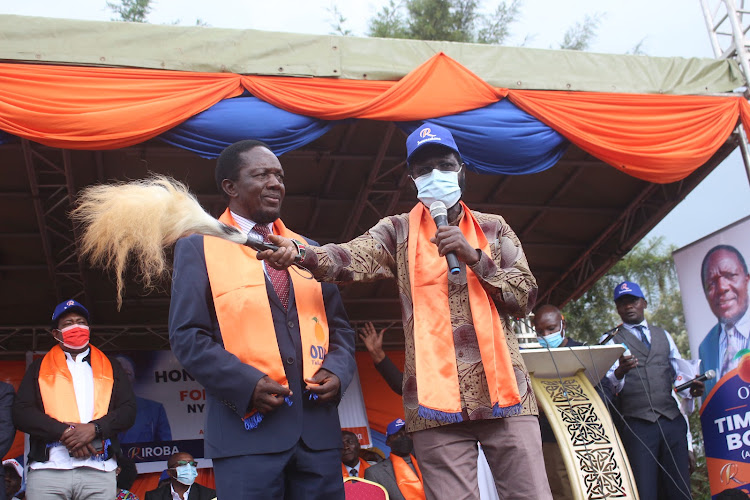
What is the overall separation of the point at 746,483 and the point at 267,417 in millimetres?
4696

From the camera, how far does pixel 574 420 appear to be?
469 cm

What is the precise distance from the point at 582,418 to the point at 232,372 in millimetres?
2787

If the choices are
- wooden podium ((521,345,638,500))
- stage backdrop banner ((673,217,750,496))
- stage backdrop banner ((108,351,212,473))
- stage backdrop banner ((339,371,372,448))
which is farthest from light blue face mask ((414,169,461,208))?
stage backdrop banner ((339,371,372,448))

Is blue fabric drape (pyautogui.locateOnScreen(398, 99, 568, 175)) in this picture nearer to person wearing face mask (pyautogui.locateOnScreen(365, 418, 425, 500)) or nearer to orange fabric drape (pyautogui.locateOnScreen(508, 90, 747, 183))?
orange fabric drape (pyautogui.locateOnScreen(508, 90, 747, 183))

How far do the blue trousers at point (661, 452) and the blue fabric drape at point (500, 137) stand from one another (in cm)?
234

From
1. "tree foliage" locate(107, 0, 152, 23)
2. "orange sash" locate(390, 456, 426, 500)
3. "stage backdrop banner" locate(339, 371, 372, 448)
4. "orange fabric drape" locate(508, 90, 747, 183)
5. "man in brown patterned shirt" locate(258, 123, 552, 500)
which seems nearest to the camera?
"man in brown patterned shirt" locate(258, 123, 552, 500)

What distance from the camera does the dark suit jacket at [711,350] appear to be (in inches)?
282

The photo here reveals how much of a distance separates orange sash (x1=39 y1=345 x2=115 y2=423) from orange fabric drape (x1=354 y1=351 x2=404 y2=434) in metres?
4.85

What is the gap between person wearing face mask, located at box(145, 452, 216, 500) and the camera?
6.93 meters

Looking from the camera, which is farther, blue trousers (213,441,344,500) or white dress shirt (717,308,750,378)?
white dress shirt (717,308,750,378)

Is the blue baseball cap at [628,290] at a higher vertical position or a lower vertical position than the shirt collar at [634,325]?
higher

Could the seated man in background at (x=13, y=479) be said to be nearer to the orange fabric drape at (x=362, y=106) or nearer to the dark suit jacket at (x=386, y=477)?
the dark suit jacket at (x=386, y=477)

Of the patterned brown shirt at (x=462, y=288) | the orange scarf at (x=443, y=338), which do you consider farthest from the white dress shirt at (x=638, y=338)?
the orange scarf at (x=443, y=338)

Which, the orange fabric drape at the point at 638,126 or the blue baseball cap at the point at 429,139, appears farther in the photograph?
the orange fabric drape at the point at 638,126
